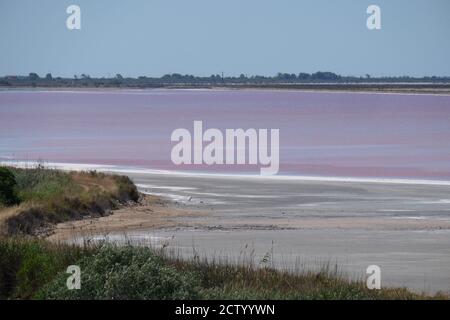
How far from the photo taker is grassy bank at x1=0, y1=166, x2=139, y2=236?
23031 millimetres

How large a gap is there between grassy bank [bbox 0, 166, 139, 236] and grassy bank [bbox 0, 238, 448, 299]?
4861mm

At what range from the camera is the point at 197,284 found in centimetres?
1377

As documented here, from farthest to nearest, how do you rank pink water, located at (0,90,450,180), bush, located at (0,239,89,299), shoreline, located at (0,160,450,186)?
pink water, located at (0,90,450,180), shoreline, located at (0,160,450,186), bush, located at (0,239,89,299)

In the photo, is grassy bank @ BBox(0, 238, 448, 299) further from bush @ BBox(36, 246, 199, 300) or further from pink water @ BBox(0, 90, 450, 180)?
pink water @ BBox(0, 90, 450, 180)

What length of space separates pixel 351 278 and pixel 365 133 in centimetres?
5540

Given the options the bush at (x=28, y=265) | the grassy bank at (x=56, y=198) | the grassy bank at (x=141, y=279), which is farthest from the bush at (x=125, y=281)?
the grassy bank at (x=56, y=198)

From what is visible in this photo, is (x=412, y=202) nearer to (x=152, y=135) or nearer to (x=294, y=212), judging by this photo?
(x=294, y=212)

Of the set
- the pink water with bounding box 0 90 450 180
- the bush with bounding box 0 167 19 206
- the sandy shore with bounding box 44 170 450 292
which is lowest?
the pink water with bounding box 0 90 450 180

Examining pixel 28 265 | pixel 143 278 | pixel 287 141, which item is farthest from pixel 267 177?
pixel 143 278

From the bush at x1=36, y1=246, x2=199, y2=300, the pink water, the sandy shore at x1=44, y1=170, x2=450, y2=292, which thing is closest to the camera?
the bush at x1=36, y1=246, x2=199, y2=300

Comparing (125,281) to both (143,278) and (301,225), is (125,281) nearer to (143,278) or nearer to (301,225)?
(143,278)

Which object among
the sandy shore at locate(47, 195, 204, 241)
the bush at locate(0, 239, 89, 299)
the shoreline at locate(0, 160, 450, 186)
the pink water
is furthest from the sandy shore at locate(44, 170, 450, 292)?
the pink water

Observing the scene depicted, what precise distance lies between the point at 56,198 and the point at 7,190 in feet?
4.14

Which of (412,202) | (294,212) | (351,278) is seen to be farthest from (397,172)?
(351,278)
